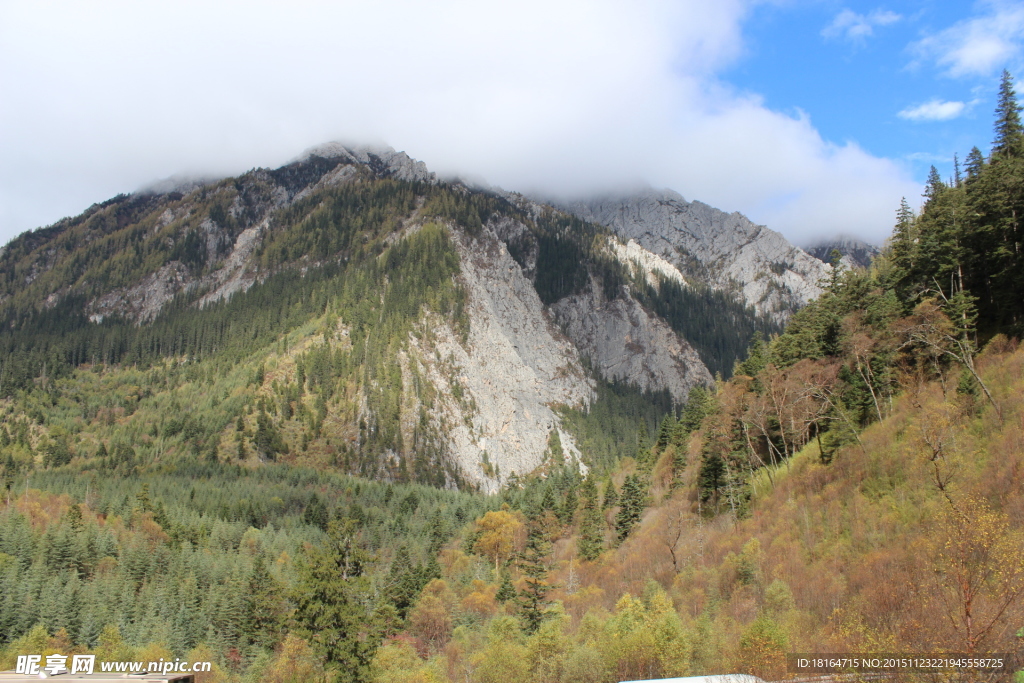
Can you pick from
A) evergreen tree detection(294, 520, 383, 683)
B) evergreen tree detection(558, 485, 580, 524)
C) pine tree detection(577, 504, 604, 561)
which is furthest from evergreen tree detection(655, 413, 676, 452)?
evergreen tree detection(294, 520, 383, 683)

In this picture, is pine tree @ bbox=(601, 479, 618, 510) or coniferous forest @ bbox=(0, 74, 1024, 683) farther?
pine tree @ bbox=(601, 479, 618, 510)

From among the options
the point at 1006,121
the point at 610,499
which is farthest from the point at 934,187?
the point at 610,499

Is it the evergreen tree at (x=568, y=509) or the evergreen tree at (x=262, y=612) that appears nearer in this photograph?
the evergreen tree at (x=262, y=612)

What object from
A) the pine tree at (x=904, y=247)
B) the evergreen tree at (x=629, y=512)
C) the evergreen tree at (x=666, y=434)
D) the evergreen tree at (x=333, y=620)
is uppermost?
the pine tree at (x=904, y=247)

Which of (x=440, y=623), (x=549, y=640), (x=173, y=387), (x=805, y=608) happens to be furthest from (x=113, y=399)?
(x=805, y=608)

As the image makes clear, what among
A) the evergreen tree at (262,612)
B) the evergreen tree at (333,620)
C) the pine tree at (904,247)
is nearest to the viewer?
the evergreen tree at (333,620)

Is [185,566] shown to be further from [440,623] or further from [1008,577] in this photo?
[1008,577]

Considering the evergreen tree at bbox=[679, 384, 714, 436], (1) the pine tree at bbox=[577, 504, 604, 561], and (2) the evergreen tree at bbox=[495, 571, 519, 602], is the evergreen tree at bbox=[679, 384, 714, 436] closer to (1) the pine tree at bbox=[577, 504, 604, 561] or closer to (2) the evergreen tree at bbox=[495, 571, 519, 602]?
(1) the pine tree at bbox=[577, 504, 604, 561]

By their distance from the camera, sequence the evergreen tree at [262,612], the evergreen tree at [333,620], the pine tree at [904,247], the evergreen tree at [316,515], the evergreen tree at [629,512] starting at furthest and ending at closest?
the evergreen tree at [316,515], the evergreen tree at [629,512], the evergreen tree at [262,612], the pine tree at [904,247], the evergreen tree at [333,620]

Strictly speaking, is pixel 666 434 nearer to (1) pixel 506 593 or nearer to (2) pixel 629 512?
(2) pixel 629 512

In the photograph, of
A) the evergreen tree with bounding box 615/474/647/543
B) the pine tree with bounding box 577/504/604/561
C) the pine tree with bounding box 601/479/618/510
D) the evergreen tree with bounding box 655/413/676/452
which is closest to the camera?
the pine tree with bounding box 577/504/604/561

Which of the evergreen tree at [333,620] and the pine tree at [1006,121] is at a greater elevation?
the pine tree at [1006,121]

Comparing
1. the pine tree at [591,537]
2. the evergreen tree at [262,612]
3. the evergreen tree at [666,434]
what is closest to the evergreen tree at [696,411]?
the evergreen tree at [666,434]

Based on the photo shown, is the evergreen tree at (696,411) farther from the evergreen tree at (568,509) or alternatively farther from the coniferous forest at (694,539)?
the evergreen tree at (568,509)
